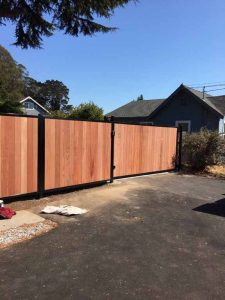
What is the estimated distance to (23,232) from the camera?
4.93m

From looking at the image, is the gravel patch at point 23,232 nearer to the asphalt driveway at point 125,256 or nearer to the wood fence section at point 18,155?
the asphalt driveway at point 125,256

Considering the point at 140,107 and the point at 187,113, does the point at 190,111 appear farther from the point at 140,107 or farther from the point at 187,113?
the point at 140,107

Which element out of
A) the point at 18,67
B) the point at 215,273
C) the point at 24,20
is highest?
the point at 18,67

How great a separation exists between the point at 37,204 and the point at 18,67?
141 ft

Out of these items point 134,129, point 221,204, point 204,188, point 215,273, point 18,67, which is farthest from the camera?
point 18,67

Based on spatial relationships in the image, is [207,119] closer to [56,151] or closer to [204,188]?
[204,188]

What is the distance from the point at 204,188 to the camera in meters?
9.22

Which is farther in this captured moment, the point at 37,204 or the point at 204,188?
the point at 204,188

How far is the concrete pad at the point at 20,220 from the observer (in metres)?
5.26

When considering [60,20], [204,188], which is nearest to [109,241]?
[204,188]

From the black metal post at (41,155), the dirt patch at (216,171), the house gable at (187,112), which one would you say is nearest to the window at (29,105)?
the house gable at (187,112)

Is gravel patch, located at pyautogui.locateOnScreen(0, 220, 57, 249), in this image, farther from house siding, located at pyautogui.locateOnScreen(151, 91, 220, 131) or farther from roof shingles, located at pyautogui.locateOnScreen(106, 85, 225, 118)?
roof shingles, located at pyautogui.locateOnScreen(106, 85, 225, 118)

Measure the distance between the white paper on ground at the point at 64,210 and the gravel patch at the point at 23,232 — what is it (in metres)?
0.51

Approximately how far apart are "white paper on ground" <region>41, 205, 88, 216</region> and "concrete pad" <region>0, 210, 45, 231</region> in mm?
331
